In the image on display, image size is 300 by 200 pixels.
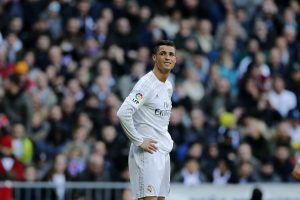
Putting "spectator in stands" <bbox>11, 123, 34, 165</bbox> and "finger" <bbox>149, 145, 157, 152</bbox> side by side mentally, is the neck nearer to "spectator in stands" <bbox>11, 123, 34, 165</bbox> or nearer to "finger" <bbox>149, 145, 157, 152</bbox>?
"finger" <bbox>149, 145, 157, 152</bbox>

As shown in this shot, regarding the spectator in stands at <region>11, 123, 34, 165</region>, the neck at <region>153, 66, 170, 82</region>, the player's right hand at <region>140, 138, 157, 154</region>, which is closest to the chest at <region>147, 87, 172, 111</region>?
the neck at <region>153, 66, 170, 82</region>

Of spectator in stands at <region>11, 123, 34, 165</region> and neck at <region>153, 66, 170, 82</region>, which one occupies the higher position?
neck at <region>153, 66, 170, 82</region>

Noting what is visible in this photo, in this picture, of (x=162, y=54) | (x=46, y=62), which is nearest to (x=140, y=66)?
(x=46, y=62)

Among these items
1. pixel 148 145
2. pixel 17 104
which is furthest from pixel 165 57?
pixel 17 104

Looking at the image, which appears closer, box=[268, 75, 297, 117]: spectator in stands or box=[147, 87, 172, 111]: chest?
box=[147, 87, 172, 111]: chest

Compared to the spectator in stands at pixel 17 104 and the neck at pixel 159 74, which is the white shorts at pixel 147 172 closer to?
the neck at pixel 159 74

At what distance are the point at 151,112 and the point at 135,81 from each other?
335 inches

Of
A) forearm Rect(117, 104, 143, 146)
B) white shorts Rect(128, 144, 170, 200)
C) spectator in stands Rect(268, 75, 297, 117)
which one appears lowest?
white shorts Rect(128, 144, 170, 200)

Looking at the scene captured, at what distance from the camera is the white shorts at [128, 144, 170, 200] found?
1272 centimetres

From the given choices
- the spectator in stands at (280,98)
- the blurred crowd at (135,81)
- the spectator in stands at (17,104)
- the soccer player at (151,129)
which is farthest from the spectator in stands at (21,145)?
the soccer player at (151,129)

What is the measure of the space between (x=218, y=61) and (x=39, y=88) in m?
4.52

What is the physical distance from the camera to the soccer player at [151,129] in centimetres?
1267

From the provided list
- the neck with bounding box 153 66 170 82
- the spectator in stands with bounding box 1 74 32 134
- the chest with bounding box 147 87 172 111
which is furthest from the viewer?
the spectator in stands with bounding box 1 74 32 134

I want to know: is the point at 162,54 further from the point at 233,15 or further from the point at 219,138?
the point at 233,15
